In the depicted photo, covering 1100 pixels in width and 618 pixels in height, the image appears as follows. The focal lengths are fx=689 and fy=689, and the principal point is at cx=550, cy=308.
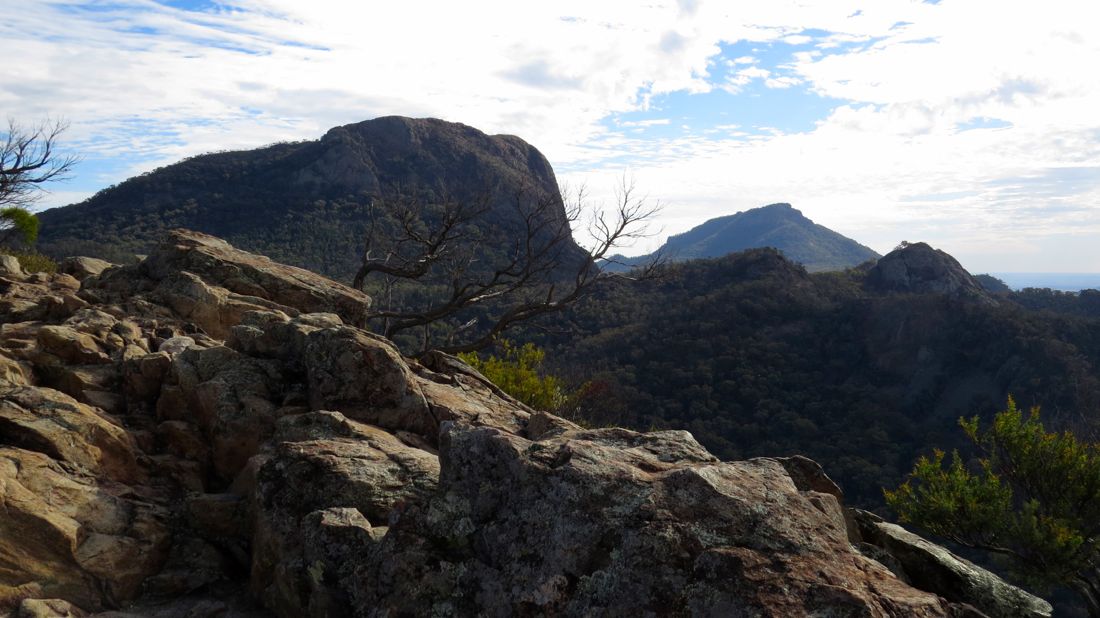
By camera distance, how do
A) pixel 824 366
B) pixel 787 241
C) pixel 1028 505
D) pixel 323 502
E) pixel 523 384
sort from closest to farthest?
1. pixel 323 502
2. pixel 1028 505
3. pixel 523 384
4. pixel 824 366
5. pixel 787 241

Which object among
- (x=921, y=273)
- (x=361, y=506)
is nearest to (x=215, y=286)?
(x=361, y=506)

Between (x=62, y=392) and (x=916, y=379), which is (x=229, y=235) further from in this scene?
(x=62, y=392)

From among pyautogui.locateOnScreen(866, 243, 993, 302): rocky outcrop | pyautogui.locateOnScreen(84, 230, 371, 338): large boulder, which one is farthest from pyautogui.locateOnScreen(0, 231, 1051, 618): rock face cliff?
pyautogui.locateOnScreen(866, 243, 993, 302): rocky outcrop

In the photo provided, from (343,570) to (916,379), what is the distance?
5443 centimetres

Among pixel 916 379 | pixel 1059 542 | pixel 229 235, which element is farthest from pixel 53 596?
pixel 229 235

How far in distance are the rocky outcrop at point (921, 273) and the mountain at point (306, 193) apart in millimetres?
34258

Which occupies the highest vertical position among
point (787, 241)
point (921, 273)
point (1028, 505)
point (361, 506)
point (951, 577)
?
point (787, 241)

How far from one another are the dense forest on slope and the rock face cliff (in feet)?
76.1

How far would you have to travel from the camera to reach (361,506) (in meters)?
5.40

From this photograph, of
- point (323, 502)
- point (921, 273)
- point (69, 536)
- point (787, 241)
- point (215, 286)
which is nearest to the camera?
point (69, 536)

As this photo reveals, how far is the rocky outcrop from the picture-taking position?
68.5 meters

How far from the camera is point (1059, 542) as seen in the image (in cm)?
1070

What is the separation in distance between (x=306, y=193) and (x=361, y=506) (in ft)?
275

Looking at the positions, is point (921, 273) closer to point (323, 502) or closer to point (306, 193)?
point (306, 193)
